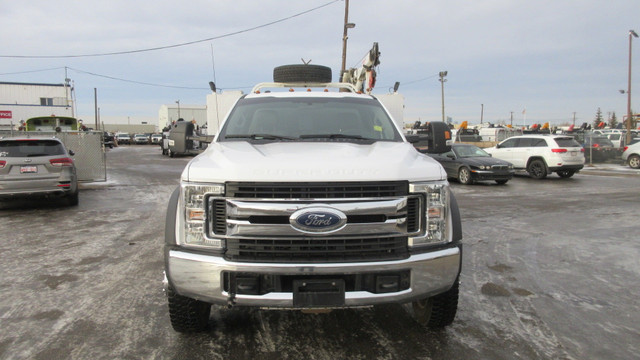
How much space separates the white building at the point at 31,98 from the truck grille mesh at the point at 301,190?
1586 inches

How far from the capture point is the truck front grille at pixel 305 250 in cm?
288

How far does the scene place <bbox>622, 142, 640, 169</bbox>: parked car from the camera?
68.4 feet

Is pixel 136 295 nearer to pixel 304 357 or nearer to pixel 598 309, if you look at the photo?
pixel 304 357

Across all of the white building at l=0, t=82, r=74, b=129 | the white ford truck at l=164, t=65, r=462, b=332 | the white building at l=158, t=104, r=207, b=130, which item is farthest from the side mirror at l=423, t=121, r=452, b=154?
the white building at l=158, t=104, r=207, b=130

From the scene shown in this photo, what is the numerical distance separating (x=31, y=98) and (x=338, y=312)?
44.6 metres

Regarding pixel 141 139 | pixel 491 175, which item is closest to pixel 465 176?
pixel 491 175

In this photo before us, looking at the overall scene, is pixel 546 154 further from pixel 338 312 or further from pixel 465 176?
pixel 338 312

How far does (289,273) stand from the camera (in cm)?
279

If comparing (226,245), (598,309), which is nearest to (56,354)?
(226,245)

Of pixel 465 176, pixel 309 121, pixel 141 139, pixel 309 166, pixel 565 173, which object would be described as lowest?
pixel 565 173

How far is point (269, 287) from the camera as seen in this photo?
2.85 meters

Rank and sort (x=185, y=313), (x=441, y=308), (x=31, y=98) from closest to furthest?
(x=185, y=313)
(x=441, y=308)
(x=31, y=98)

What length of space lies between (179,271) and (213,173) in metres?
0.68

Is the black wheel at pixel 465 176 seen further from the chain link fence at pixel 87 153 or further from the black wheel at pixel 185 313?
the black wheel at pixel 185 313
